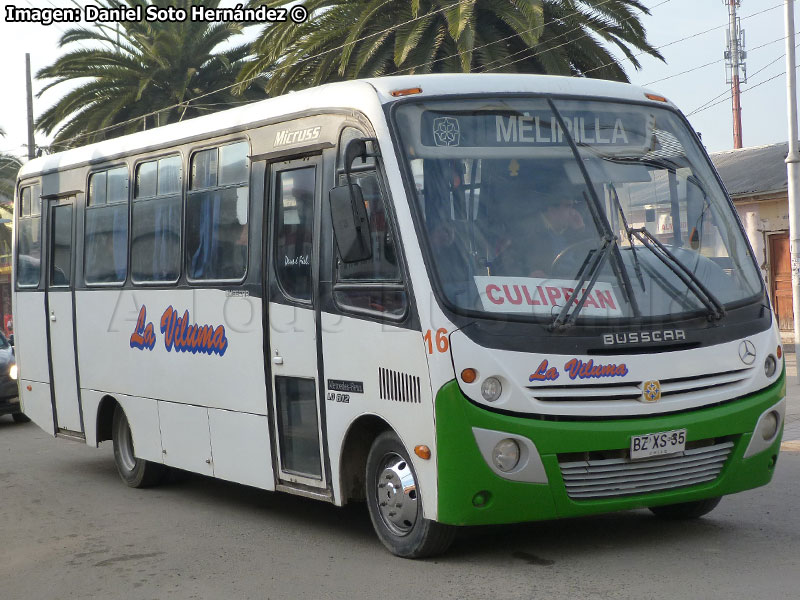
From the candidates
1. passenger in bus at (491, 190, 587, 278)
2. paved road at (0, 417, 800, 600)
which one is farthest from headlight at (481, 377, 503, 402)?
paved road at (0, 417, 800, 600)

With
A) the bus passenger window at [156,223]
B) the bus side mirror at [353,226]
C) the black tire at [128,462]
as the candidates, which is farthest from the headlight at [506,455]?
the black tire at [128,462]

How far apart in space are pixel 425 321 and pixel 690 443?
1.69 meters

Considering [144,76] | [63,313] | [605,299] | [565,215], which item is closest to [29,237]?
[63,313]

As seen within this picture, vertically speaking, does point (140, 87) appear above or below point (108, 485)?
above

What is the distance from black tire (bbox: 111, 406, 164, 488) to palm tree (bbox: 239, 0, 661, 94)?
35.1ft

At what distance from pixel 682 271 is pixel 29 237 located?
319 inches

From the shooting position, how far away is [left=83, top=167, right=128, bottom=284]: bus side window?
→ 11.0 meters

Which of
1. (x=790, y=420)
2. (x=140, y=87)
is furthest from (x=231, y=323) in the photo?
(x=140, y=87)

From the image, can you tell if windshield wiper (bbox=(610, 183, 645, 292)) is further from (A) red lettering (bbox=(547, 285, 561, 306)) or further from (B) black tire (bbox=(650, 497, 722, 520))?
(B) black tire (bbox=(650, 497, 722, 520))

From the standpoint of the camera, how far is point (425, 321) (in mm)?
6785

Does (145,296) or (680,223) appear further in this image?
(145,296)

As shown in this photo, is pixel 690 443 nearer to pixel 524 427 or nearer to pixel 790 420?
pixel 524 427

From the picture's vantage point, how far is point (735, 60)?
56.5 m

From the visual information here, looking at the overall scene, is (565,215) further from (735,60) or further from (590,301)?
(735,60)
